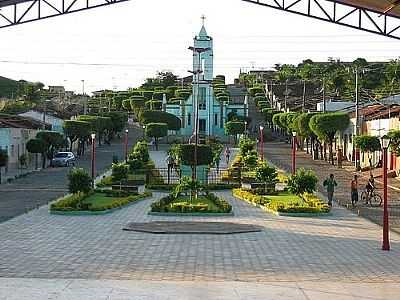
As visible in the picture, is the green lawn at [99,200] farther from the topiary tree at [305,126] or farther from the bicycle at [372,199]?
the topiary tree at [305,126]

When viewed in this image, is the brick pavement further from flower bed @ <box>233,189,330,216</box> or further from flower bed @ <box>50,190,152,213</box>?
flower bed @ <box>50,190,152,213</box>

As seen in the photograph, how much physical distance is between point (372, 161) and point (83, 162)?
841 inches

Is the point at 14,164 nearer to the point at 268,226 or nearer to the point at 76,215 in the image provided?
the point at 76,215

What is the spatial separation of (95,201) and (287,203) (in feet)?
23.8

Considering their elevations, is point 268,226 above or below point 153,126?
below

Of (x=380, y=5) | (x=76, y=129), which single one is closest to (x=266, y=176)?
(x=380, y=5)

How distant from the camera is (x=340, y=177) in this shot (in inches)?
1761

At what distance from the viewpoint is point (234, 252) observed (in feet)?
56.2

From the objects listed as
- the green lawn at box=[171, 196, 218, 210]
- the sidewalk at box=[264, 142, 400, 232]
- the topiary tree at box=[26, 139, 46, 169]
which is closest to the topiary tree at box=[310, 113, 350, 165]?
the sidewalk at box=[264, 142, 400, 232]

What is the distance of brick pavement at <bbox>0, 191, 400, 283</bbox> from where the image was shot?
14195 mm

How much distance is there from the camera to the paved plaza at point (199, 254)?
45.6 ft

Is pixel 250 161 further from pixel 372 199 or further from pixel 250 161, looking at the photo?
pixel 372 199

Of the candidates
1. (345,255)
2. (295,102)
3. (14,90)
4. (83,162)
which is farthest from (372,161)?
(14,90)

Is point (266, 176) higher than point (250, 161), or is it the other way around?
point (250, 161)
